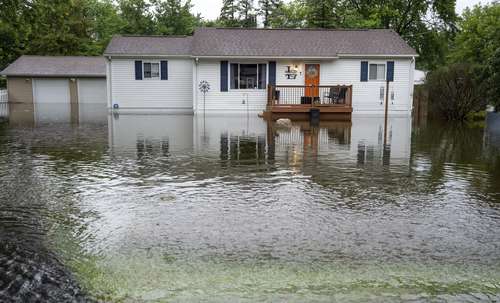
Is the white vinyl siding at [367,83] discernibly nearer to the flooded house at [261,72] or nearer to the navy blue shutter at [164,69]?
the flooded house at [261,72]

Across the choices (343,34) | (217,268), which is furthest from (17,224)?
(343,34)

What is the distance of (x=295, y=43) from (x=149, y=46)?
7.13 m

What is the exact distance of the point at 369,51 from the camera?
75.8ft

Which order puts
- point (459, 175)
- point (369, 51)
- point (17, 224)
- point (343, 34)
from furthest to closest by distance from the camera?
1. point (343, 34)
2. point (369, 51)
3. point (459, 175)
4. point (17, 224)

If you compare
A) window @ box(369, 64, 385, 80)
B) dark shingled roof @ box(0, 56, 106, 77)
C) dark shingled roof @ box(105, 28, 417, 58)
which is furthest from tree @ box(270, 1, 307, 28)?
window @ box(369, 64, 385, 80)

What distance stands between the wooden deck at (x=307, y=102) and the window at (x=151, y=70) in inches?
230

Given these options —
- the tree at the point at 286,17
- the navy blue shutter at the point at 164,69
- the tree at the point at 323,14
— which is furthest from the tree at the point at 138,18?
the navy blue shutter at the point at 164,69

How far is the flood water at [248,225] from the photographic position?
13.2 ft

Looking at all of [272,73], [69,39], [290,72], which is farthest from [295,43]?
[69,39]

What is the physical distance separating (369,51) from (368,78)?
1201 mm

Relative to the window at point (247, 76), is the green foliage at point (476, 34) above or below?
above

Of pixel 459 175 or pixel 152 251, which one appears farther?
pixel 459 175

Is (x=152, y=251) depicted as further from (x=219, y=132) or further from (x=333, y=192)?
(x=219, y=132)

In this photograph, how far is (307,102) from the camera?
70.1 feet
